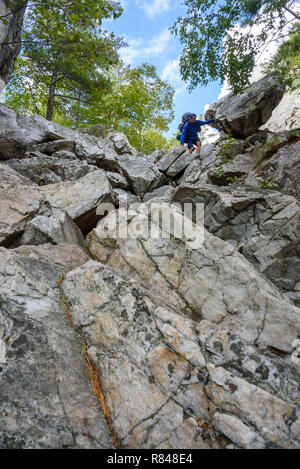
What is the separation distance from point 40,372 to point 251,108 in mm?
18894

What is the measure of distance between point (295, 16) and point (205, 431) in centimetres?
1666

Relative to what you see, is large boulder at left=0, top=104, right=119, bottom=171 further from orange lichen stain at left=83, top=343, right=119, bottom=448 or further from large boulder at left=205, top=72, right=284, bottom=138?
orange lichen stain at left=83, top=343, right=119, bottom=448

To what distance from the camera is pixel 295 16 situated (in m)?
11.3

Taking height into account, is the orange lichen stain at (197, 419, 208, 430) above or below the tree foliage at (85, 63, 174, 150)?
below

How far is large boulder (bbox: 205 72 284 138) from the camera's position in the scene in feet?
51.3

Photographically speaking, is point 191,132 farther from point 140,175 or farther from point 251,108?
point 140,175

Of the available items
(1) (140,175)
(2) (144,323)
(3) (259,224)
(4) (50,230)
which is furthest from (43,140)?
(2) (144,323)

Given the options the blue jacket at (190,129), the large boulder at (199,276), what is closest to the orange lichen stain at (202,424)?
the large boulder at (199,276)

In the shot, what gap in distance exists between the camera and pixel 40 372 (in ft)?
11.9

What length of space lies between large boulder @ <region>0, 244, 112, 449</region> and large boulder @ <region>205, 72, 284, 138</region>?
56.7ft

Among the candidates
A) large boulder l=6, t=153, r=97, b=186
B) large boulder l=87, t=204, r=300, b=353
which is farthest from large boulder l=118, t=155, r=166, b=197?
large boulder l=87, t=204, r=300, b=353

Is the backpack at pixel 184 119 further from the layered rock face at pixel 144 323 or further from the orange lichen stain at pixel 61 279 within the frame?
the orange lichen stain at pixel 61 279

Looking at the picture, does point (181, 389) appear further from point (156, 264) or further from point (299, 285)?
point (299, 285)
